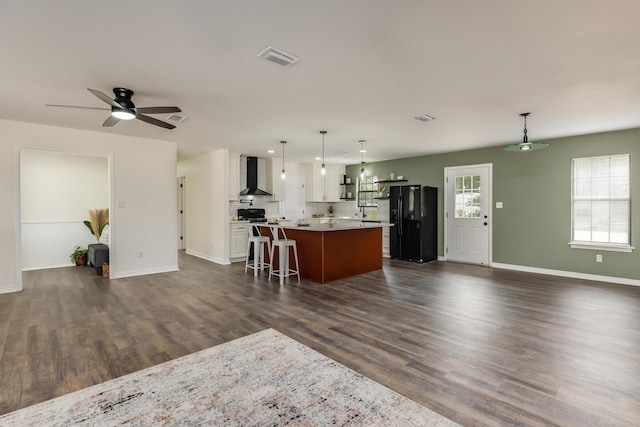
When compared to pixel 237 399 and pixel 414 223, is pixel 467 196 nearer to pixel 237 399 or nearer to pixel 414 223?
pixel 414 223

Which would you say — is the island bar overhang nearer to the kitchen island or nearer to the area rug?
the kitchen island

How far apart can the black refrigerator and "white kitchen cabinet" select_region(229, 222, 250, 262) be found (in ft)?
11.3

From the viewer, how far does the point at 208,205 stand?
745 centimetres

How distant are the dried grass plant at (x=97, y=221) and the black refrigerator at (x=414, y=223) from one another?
638cm

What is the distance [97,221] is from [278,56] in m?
6.27

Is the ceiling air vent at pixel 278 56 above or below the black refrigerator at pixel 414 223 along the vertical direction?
above

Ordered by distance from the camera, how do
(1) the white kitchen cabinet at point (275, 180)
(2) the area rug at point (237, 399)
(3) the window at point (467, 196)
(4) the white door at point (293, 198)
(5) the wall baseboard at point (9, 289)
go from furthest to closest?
1. (4) the white door at point (293, 198)
2. (1) the white kitchen cabinet at point (275, 180)
3. (3) the window at point (467, 196)
4. (5) the wall baseboard at point (9, 289)
5. (2) the area rug at point (237, 399)

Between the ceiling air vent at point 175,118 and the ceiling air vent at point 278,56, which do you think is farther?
the ceiling air vent at point 175,118

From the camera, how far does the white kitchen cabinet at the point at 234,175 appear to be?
289 inches

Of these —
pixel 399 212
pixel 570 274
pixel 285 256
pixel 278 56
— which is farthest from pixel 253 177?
pixel 570 274

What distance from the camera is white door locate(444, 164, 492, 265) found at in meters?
6.66

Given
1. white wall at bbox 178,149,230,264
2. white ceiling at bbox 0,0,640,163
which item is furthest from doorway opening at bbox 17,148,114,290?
white ceiling at bbox 0,0,640,163

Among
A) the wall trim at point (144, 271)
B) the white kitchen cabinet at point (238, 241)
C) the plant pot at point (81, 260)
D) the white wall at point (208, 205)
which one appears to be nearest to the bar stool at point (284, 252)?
the white kitchen cabinet at point (238, 241)

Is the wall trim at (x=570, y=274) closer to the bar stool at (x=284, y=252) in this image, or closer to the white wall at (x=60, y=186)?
the bar stool at (x=284, y=252)
